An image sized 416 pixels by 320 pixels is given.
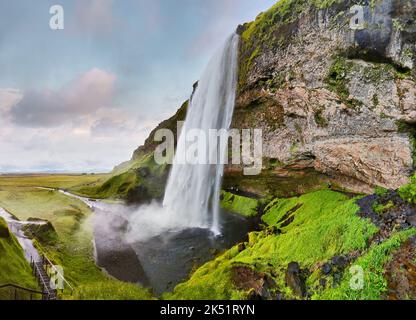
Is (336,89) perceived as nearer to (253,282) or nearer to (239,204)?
(253,282)

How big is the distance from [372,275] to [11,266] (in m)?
14.6

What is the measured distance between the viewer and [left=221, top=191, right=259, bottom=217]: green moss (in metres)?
31.0

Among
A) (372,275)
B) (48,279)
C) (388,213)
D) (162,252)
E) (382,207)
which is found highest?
(382,207)

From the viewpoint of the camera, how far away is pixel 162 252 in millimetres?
21531

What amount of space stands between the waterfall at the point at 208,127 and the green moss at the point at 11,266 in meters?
16.9

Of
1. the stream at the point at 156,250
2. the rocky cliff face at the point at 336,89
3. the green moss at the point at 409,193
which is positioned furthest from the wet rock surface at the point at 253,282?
the rocky cliff face at the point at 336,89

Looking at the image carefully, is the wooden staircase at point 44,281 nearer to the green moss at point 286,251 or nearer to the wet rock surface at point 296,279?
the green moss at point 286,251

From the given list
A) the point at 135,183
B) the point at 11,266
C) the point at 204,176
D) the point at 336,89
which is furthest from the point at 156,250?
the point at 135,183

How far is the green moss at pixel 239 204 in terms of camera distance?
31.0 m

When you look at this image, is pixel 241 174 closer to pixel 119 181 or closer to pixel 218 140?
pixel 218 140

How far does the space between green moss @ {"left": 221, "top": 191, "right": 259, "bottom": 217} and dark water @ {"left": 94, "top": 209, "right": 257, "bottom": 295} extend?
2203mm

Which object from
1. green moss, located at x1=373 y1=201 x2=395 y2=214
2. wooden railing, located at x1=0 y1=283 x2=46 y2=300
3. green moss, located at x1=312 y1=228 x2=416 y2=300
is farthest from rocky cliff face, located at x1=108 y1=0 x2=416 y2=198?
wooden railing, located at x1=0 y1=283 x2=46 y2=300

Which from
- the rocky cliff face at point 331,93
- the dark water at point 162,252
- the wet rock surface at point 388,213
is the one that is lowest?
the dark water at point 162,252
